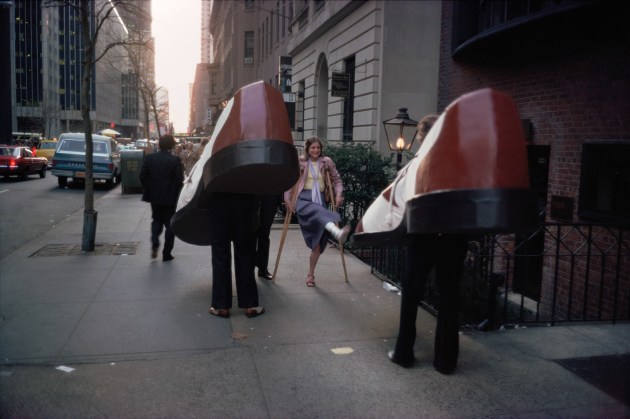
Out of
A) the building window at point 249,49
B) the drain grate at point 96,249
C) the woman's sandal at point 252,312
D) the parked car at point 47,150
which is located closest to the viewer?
the woman's sandal at point 252,312

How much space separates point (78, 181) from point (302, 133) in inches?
414

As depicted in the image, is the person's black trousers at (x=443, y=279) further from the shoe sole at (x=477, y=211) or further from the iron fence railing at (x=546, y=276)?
the iron fence railing at (x=546, y=276)

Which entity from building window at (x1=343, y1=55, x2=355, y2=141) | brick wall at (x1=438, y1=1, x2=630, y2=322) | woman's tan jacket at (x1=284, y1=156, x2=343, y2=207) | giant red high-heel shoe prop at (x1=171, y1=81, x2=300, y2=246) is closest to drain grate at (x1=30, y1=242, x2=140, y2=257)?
woman's tan jacket at (x1=284, y1=156, x2=343, y2=207)

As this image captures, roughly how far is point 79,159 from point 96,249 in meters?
14.7

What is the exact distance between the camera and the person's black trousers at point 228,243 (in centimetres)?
564

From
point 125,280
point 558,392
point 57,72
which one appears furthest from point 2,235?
point 57,72

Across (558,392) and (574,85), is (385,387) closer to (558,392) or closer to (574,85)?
(558,392)

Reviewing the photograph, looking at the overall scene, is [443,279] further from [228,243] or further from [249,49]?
[249,49]

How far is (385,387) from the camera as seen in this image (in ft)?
13.5

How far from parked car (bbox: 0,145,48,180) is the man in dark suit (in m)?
20.9

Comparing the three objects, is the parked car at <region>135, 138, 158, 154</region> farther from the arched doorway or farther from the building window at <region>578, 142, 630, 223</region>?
the building window at <region>578, 142, 630, 223</region>

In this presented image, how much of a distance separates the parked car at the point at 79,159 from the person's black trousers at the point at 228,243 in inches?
700

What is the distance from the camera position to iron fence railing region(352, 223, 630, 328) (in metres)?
5.78

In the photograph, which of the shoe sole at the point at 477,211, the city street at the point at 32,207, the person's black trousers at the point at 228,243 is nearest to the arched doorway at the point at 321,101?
the city street at the point at 32,207
